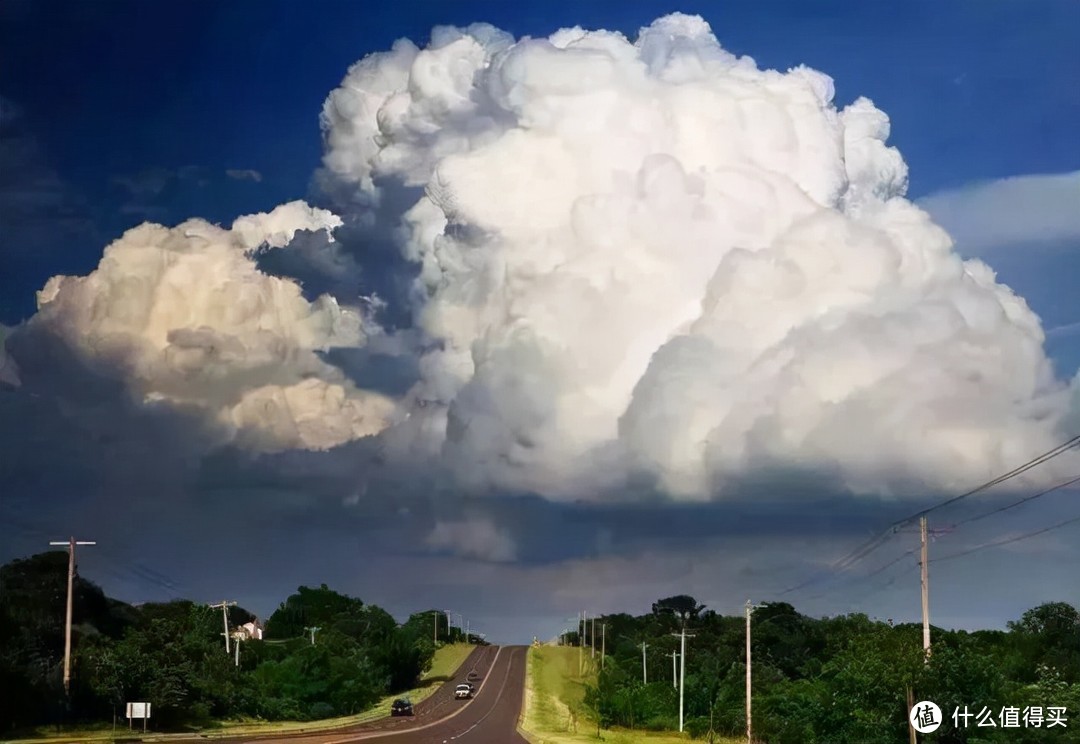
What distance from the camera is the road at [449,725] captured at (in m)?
81.2

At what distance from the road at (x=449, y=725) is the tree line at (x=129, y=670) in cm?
899

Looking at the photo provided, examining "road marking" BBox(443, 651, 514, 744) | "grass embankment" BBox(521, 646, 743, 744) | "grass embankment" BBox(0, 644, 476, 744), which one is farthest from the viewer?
"grass embankment" BBox(521, 646, 743, 744)

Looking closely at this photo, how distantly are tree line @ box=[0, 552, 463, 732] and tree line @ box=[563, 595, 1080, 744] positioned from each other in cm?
2540

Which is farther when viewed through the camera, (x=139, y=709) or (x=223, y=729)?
(x=223, y=729)

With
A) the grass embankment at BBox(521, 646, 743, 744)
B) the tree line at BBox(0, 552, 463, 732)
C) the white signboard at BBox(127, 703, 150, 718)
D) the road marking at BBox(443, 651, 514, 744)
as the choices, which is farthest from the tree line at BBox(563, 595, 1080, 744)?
the white signboard at BBox(127, 703, 150, 718)

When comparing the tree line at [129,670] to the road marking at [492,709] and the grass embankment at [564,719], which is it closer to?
the road marking at [492,709]

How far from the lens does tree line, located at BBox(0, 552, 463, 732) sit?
8488 cm

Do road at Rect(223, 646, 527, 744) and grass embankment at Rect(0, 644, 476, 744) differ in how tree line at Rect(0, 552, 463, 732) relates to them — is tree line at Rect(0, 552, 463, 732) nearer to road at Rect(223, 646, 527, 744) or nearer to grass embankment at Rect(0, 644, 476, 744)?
grass embankment at Rect(0, 644, 476, 744)

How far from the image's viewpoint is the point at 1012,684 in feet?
238

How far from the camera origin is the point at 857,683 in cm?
6869

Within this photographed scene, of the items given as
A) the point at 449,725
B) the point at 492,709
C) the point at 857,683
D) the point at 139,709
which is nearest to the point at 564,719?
the point at 492,709

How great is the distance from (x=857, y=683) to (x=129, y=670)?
45970 millimetres

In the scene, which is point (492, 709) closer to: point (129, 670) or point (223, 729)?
point (223, 729)

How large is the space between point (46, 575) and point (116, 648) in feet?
58.9
